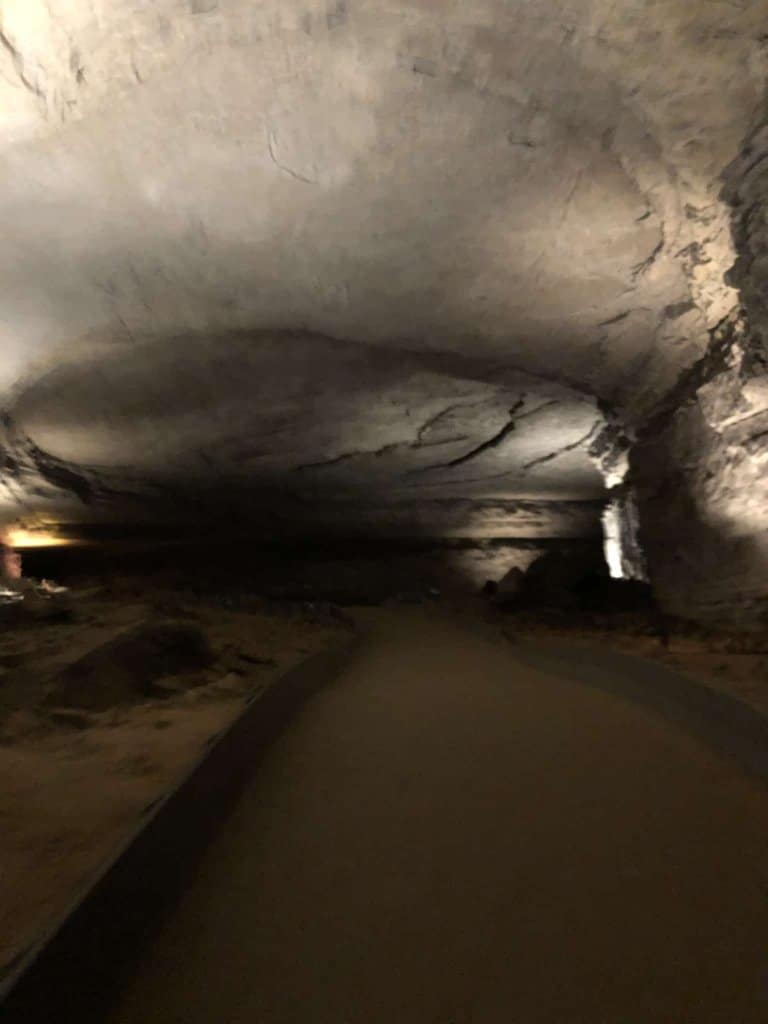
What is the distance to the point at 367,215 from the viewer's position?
411cm

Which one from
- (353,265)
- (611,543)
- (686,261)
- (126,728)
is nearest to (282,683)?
(126,728)

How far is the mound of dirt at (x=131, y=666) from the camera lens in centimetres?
328

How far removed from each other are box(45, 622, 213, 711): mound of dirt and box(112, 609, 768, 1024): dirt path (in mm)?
1037

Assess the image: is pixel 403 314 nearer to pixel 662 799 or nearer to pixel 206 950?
pixel 662 799

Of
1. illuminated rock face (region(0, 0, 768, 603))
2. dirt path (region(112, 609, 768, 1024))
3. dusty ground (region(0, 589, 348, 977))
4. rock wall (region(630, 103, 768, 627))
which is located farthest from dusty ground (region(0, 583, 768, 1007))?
illuminated rock face (region(0, 0, 768, 603))

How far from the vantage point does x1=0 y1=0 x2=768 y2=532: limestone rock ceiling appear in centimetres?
294

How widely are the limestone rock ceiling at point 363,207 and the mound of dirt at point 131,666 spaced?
2.74m

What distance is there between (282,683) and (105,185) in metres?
3.25

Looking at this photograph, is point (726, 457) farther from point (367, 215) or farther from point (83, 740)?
point (83, 740)

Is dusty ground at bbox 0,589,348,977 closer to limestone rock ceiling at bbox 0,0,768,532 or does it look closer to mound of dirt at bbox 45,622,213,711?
mound of dirt at bbox 45,622,213,711

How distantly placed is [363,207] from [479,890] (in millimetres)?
3862

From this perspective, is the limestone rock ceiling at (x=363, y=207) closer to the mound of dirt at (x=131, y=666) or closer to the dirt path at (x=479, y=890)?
the mound of dirt at (x=131, y=666)

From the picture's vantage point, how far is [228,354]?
6.00m

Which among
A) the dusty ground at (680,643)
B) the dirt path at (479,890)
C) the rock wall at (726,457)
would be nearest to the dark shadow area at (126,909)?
the dirt path at (479,890)
